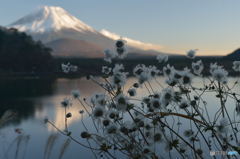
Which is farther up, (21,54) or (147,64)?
(21,54)

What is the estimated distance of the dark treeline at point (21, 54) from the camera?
62.6m

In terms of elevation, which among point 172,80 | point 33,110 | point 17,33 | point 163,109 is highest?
point 17,33

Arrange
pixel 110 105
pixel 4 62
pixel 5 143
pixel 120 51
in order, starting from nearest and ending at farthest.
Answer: pixel 110 105 < pixel 120 51 < pixel 5 143 < pixel 4 62

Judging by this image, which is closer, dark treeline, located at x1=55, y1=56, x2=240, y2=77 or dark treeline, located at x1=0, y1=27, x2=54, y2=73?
dark treeline, located at x1=55, y1=56, x2=240, y2=77

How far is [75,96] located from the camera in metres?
3.31

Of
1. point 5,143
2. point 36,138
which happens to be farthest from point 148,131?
point 36,138

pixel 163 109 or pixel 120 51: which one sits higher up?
pixel 120 51

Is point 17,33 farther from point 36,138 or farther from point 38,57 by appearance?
point 36,138

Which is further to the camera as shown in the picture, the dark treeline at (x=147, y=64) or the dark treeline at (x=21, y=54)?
the dark treeline at (x=21, y=54)

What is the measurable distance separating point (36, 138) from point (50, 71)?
5589cm

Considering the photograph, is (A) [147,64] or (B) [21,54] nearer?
(A) [147,64]

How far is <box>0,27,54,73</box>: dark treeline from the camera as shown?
205ft

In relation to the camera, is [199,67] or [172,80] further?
[199,67]

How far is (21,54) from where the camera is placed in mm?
63656
